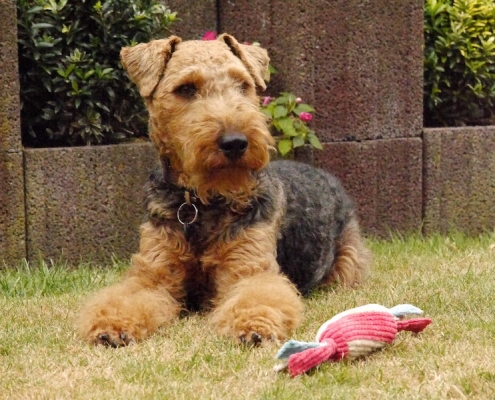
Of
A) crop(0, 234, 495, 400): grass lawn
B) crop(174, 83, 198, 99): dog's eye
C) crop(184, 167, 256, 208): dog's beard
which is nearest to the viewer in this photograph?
crop(0, 234, 495, 400): grass lawn

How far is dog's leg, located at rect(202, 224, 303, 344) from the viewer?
3746 millimetres

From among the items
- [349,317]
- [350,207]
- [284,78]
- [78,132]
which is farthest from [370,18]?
[349,317]

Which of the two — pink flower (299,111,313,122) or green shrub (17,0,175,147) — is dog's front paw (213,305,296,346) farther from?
pink flower (299,111,313,122)

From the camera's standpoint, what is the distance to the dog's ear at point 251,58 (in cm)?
471

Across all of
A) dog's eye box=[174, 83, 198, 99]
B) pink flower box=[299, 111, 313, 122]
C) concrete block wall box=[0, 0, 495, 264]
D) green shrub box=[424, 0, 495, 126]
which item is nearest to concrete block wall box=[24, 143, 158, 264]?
concrete block wall box=[0, 0, 495, 264]

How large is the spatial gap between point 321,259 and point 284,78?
6.43 ft

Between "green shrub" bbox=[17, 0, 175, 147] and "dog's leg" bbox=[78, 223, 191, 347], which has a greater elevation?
"green shrub" bbox=[17, 0, 175, 147]

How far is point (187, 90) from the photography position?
14.1 ft

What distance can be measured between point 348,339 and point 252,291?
690 millimetres

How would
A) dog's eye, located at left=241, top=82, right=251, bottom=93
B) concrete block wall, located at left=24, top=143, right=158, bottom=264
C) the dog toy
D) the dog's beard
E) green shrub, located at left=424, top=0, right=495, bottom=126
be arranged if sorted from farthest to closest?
green shrub, located at left=424, top=0, right=495, bottom=126 < concrete block wall, located at left=24, top=143, right=158, bottom=264 < dog's eye, located at left=241, top=82, right=251, bottom=93 < the dog's beard < the dog toy

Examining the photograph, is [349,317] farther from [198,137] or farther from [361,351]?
[198,137]

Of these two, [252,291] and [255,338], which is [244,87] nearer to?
[252,291]

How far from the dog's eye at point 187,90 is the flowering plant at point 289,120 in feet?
6.67

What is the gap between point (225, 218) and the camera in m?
4.35
